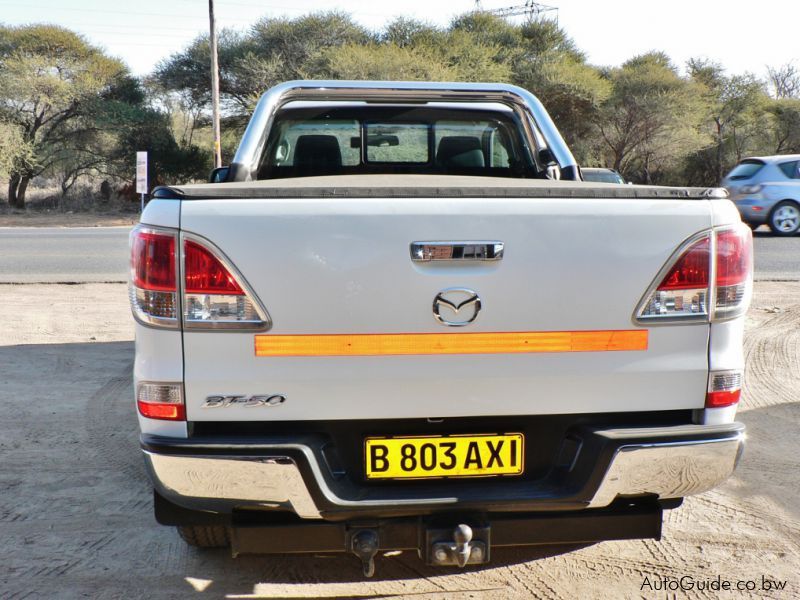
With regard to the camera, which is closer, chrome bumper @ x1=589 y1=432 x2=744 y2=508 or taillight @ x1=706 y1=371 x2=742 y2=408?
chrome bumper @ x1=589 y1=432 x2=744 y2=508

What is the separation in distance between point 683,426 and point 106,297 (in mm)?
8037

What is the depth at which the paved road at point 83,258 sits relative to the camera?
35.4ft

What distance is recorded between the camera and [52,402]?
200 inches

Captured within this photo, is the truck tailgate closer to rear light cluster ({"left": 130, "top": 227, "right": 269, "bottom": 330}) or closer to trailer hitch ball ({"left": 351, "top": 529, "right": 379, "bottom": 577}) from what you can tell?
rear light cluster ({"left": 130, "top": 227, "right": 269, "bottom": 330})

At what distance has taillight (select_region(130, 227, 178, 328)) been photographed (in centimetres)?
217

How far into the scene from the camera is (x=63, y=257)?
516 inches

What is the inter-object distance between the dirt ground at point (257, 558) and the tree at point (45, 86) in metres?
28.7

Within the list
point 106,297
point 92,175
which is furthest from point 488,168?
point 92,175

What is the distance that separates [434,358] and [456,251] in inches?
12.0

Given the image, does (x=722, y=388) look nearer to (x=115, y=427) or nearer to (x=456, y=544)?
(x=456, y=544)

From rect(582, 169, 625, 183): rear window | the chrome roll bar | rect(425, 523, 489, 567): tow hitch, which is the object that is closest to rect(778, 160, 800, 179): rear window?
rect(582, 169, 625, 183): rear window

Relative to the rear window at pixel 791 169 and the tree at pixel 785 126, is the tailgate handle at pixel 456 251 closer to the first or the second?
the rear window at pixel 791 169

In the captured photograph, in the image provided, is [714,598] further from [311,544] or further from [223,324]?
[223,324]

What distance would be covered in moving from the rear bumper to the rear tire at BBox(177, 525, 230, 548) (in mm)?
584
